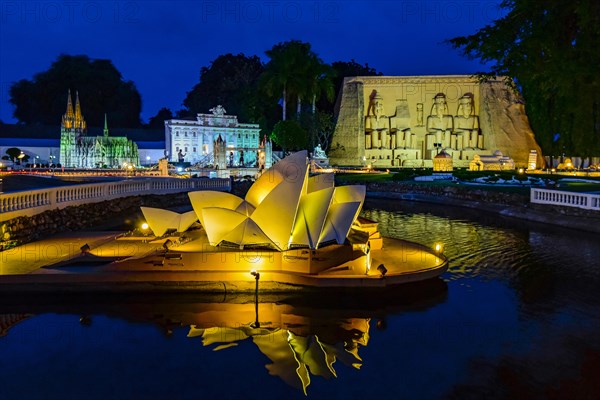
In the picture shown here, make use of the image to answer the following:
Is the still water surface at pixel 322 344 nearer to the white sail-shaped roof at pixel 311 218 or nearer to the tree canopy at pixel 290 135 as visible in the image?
the white sail-shaped roof at pixel 311 218

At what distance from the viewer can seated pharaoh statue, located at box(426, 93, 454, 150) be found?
64.6 metres

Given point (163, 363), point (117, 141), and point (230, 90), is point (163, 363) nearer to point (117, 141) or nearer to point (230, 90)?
point (117, 141)

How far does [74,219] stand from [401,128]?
51.6 meters

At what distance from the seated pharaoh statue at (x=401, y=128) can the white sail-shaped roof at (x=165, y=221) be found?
52.8 metres

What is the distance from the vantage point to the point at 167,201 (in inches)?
1212

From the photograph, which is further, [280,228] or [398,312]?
[280,228]

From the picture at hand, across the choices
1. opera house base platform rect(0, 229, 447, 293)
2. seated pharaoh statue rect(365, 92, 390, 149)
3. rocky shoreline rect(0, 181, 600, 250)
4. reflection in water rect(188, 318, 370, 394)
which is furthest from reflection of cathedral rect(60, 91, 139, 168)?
reflection in water rect(188, 318, 370, 394)

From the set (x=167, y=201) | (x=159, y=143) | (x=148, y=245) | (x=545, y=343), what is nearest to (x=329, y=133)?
(x=159, y=143)

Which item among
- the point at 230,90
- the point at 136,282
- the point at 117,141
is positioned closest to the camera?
the point at 136,282

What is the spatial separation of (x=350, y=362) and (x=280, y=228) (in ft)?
15.5

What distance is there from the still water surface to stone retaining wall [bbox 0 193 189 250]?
5.29m

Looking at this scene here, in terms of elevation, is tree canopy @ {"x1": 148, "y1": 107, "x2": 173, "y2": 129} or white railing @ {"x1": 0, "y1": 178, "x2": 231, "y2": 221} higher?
tree canopy @ {"x1": 148, "y1": 107, "x2": 173, "y2": 129}

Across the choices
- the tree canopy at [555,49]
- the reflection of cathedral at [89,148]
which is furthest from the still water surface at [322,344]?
the reflection of cathedral at [89,148]

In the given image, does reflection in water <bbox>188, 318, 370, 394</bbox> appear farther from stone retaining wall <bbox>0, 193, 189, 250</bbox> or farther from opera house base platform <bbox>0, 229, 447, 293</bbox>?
stone retaining wall <bbox>0, 193, 189, 250</bbox>
